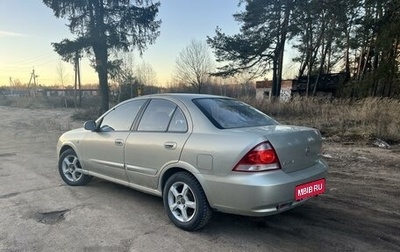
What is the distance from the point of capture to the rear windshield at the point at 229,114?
3658 mm

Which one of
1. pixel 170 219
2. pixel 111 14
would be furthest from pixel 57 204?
pixel 111 14

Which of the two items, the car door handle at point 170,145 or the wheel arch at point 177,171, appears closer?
the wheel arch at point 177,171

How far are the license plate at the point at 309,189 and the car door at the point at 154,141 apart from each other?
1318 millimetres

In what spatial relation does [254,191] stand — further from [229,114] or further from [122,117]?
[122,117]

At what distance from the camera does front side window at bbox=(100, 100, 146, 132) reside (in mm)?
4512

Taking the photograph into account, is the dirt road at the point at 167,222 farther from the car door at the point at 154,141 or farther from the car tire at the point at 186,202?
the car door at the point at 154,141

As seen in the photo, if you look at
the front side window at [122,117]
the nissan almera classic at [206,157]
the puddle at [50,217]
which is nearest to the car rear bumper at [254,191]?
the nissan almera classic at [206,157]

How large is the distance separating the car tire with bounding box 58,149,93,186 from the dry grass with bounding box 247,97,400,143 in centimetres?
751

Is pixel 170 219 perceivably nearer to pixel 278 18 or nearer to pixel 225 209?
pixel 225 209

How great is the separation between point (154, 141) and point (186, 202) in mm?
840

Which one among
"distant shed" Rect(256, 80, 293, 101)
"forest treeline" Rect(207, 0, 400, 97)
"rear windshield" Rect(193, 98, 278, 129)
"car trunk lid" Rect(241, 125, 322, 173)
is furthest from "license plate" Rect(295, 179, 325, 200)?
"distant shed" Rect(256, 80, 293, 101)

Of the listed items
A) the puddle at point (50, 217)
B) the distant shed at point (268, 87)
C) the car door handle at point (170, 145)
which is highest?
the distant shed at point (268, 87)

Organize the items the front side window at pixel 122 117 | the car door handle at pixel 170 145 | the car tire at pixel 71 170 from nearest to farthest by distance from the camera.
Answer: the car door handle at pixel 170 145
the front side window at pixel 122 117
the car tire at pixel 71 170

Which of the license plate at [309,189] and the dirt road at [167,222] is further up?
the license plate at [309,189]
